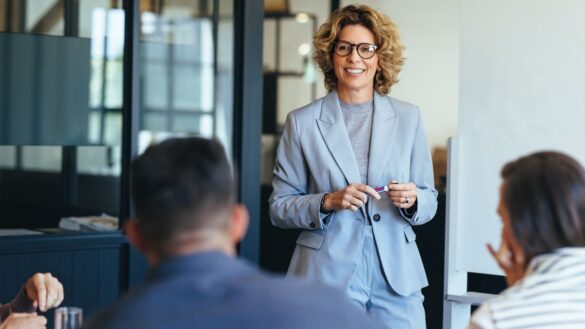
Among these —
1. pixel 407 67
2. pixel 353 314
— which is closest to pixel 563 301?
pixel 353 314

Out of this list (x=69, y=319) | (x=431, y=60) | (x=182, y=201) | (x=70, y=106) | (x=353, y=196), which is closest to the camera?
(x=182, y=201)

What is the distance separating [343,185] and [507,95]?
36.4 inches

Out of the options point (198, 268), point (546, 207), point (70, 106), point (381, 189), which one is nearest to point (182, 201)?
point (198, 268)

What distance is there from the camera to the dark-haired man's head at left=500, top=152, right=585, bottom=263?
5.65ft

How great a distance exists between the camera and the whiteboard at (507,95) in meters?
3.66

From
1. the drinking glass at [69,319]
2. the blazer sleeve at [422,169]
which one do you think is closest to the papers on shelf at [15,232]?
the blazer sleeve at [422,169]

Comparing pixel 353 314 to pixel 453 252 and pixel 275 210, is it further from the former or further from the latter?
pixel 453 252

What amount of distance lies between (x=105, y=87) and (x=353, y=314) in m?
3.18

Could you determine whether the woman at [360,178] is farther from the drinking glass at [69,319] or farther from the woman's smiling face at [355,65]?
the drinking glass at [69,319]

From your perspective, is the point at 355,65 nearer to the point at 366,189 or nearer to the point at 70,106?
the point at 366,189

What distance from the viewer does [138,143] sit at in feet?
14.2

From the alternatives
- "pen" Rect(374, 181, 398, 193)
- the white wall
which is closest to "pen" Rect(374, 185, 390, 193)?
"pen" Rect(374, 181, 398, 193)

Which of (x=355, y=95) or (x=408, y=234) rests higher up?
(x=355, y=95)

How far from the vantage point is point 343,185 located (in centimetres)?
328
